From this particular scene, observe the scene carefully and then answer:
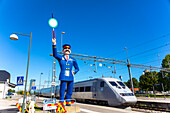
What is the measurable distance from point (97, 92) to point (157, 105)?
19.7ft

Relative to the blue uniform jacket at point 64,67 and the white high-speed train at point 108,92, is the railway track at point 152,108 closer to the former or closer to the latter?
the white high-speed train at point 108,92

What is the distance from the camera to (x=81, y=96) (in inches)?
659

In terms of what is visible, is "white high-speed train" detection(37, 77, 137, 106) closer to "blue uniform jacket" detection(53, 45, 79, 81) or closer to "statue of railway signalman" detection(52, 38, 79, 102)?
"statue of railway signalman" detection(52, 38, 79, 102)

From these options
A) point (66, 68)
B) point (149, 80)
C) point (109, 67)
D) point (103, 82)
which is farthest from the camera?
point (149, 80)

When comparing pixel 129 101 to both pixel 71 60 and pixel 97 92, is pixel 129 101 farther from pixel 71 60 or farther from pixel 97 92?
pixel 71 60

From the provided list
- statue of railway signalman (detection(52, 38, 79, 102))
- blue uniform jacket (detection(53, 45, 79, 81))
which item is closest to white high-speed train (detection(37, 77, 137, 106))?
statue of railway signalman (detection(52, 38, 79, 102))

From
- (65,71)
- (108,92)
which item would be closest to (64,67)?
(65,71)

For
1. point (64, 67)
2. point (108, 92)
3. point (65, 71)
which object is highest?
point (64, 67)

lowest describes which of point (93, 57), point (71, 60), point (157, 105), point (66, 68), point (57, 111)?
point (157, 105)

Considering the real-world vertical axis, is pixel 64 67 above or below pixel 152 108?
above

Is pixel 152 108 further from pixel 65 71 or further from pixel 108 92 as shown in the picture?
pixel 65 71

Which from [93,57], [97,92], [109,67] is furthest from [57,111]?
[109,67]

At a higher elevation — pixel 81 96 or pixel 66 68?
pixel 66 68

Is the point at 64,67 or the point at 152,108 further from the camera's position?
the point at 152,108
